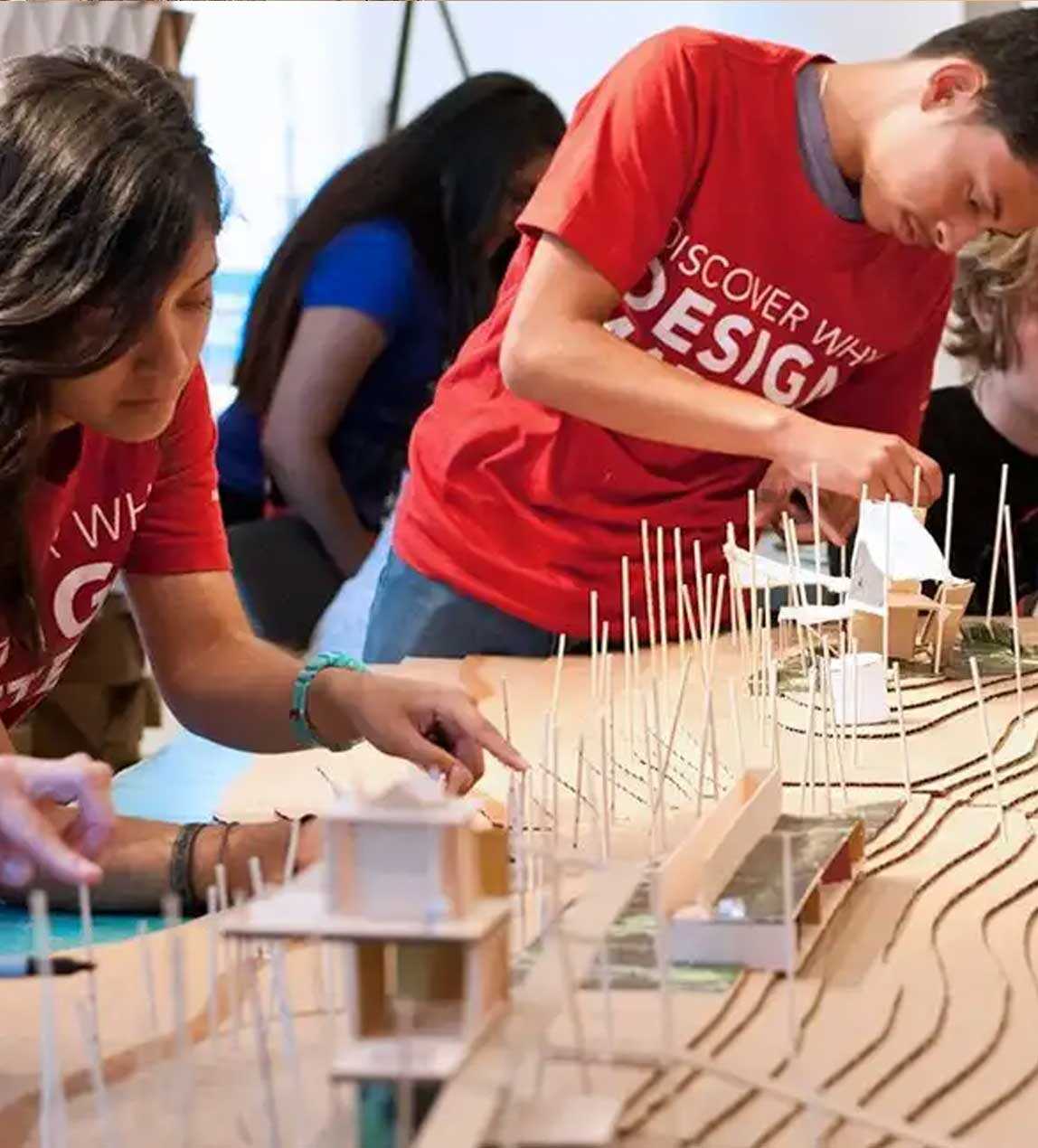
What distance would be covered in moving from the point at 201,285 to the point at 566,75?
3.67 m

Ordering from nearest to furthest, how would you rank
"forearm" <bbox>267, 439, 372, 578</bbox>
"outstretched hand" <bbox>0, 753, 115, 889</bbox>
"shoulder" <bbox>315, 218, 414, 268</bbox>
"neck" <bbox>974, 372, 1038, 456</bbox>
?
1. "outstretched hand" <bbox>0, 753, 115, 889</bbox>
2. "neck" <bbox>974, 372, 1038, 456</bbox>
3. "shoulder" <bbox>315, 218, 414, 268</bbox>
4. "forearm" <bbox>267, 439, 372, 578</bbox>

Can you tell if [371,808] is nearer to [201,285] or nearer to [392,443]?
[201,285]

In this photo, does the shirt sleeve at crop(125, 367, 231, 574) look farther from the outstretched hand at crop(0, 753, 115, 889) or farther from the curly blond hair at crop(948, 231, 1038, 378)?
the curly blond hair at crop(948, 231, 1038, 378)

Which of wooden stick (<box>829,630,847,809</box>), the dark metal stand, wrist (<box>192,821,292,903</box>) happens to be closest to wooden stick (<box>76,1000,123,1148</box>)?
wrist (<box>192,821,292,903</box>)

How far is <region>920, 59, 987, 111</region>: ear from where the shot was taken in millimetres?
2037

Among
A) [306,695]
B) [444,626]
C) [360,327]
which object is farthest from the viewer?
[360,327]

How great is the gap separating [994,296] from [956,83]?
2.85 feet

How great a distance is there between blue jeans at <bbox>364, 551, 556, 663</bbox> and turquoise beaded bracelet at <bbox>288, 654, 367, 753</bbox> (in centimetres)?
47

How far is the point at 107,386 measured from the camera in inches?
59.7

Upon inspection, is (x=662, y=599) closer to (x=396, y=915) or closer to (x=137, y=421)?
(x=137, y=421)

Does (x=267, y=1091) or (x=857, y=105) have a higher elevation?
(x=857, y=105)

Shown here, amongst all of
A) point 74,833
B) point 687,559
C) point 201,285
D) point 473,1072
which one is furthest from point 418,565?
Answer: point 473,1072

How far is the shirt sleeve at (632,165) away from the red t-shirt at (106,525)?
18.3 inches

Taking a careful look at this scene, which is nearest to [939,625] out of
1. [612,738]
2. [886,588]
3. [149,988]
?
[886,588]
